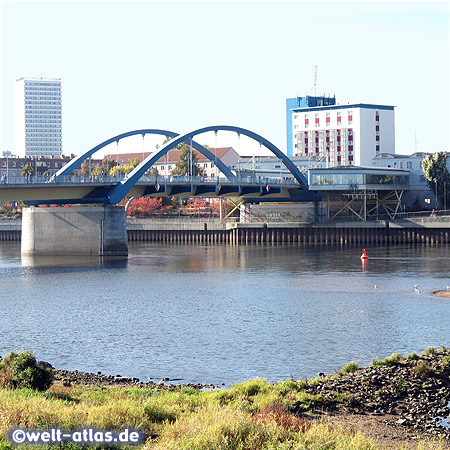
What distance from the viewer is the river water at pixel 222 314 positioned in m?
31.5

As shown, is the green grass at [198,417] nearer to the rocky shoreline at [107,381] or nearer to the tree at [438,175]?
the rocky shoreline at [107,381]

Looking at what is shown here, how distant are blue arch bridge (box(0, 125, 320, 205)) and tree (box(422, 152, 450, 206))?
15996 mm

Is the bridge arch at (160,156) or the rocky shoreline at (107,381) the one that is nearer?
the rocky shoreline at (107,381)

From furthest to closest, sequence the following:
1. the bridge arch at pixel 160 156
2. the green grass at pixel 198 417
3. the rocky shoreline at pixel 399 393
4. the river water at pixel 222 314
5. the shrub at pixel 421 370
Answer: the bridge arch at pixel 160 156
the river water at pixel 222 314
the shrub at pixel 421 370
the rocky shoreline at pixel 399 393
the green grass at pixel 198 417

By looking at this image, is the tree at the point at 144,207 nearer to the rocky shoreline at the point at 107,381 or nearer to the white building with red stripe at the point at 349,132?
the white building with red stripe at the point at 349,132

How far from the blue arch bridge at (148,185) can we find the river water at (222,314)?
7.91 m

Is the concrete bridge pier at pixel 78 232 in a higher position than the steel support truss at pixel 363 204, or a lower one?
lower

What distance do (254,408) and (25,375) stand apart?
21.6 feet

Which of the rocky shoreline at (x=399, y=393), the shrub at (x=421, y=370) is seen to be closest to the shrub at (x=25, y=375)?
the rocky shoreline at (x=399, y=393)

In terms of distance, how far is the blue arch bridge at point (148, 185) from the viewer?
272 feet

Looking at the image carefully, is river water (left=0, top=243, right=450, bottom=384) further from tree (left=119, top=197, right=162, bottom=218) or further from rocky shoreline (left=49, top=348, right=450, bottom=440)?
tree (left=119, top=197, right=162, bottom=218)

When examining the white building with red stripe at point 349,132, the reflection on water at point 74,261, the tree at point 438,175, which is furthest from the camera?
the white building with red stripe at point 349,132

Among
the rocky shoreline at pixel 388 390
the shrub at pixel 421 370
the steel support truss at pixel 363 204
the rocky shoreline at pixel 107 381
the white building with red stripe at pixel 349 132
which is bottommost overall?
the rocky shoreline at pixel 107 381

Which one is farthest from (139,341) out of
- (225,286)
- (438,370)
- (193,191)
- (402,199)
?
(402,199)
